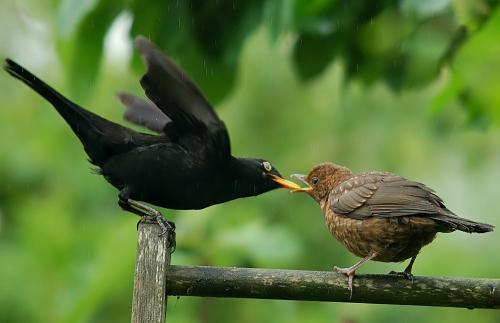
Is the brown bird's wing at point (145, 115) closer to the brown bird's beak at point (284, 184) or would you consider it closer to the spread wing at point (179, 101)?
the brown bird's beak at point (284, 184)

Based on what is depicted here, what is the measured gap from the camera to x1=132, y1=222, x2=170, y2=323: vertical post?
300 centimetres

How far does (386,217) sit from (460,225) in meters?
0.45

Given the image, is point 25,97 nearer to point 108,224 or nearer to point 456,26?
point 108,224

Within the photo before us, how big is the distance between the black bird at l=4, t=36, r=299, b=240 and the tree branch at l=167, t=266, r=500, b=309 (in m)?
0.42

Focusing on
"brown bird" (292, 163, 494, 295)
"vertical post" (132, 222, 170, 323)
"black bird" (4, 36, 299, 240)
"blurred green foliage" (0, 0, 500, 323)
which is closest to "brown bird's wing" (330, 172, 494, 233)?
"brown bird" (292, 163, 494, 295)

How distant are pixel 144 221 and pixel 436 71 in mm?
1714

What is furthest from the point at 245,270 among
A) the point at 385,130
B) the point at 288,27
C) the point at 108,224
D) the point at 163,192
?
the point at 385,130

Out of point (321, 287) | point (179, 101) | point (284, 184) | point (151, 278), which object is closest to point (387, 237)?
point (321, 287)

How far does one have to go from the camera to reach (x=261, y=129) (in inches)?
289

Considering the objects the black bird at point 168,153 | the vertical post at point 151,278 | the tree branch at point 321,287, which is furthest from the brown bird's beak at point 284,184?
the vertical post at point 151,278

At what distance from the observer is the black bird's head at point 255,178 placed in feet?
13.9

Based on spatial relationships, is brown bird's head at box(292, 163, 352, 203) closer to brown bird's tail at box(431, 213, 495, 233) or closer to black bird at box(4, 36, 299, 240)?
black bird at box(4, 36, 299, 240)

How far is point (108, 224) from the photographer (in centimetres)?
638

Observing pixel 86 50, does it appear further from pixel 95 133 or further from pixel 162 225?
pixel 162 225
